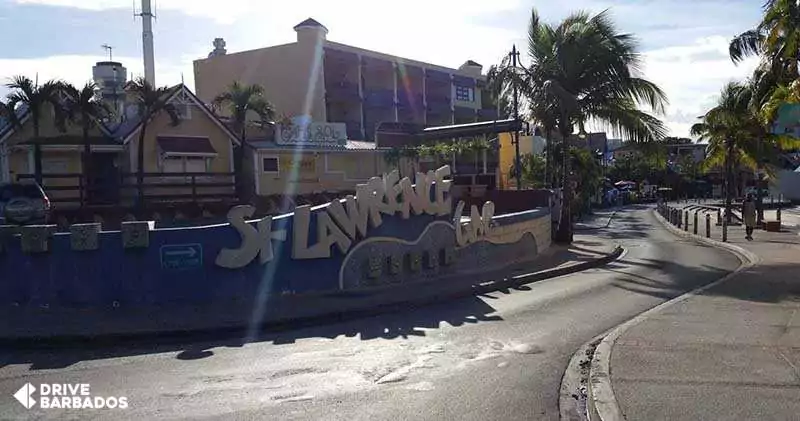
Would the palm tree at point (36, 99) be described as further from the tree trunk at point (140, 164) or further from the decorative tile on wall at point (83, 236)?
the decorative tile on wall at point (83, 236)

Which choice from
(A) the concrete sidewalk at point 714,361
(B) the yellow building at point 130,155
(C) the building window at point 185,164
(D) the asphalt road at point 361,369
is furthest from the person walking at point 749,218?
(C) the building window at point 185,164

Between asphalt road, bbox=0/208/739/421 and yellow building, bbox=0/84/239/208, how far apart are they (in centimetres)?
1721

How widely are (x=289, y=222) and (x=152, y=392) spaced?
18.9 ft

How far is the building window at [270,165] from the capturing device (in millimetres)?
32469

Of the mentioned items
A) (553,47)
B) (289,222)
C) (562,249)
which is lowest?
(562,249)

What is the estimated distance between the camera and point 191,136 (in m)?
30.3

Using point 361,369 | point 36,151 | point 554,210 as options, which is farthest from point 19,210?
point 554,210

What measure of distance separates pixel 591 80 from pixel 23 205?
645 inches

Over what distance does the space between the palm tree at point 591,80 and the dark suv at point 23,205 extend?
14361 millimetres

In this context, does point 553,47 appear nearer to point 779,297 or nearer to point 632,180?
point 779,297

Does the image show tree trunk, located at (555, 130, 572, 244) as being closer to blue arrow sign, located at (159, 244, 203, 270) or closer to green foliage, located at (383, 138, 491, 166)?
green foliage, located at (383, 138, 491, 166)

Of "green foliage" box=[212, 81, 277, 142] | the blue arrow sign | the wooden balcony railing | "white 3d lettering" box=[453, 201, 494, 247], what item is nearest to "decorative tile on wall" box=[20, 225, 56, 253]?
the blue arrow sign

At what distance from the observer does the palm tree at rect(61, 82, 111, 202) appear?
24.9 m

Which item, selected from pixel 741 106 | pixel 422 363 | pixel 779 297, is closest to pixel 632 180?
pixel 741 106
